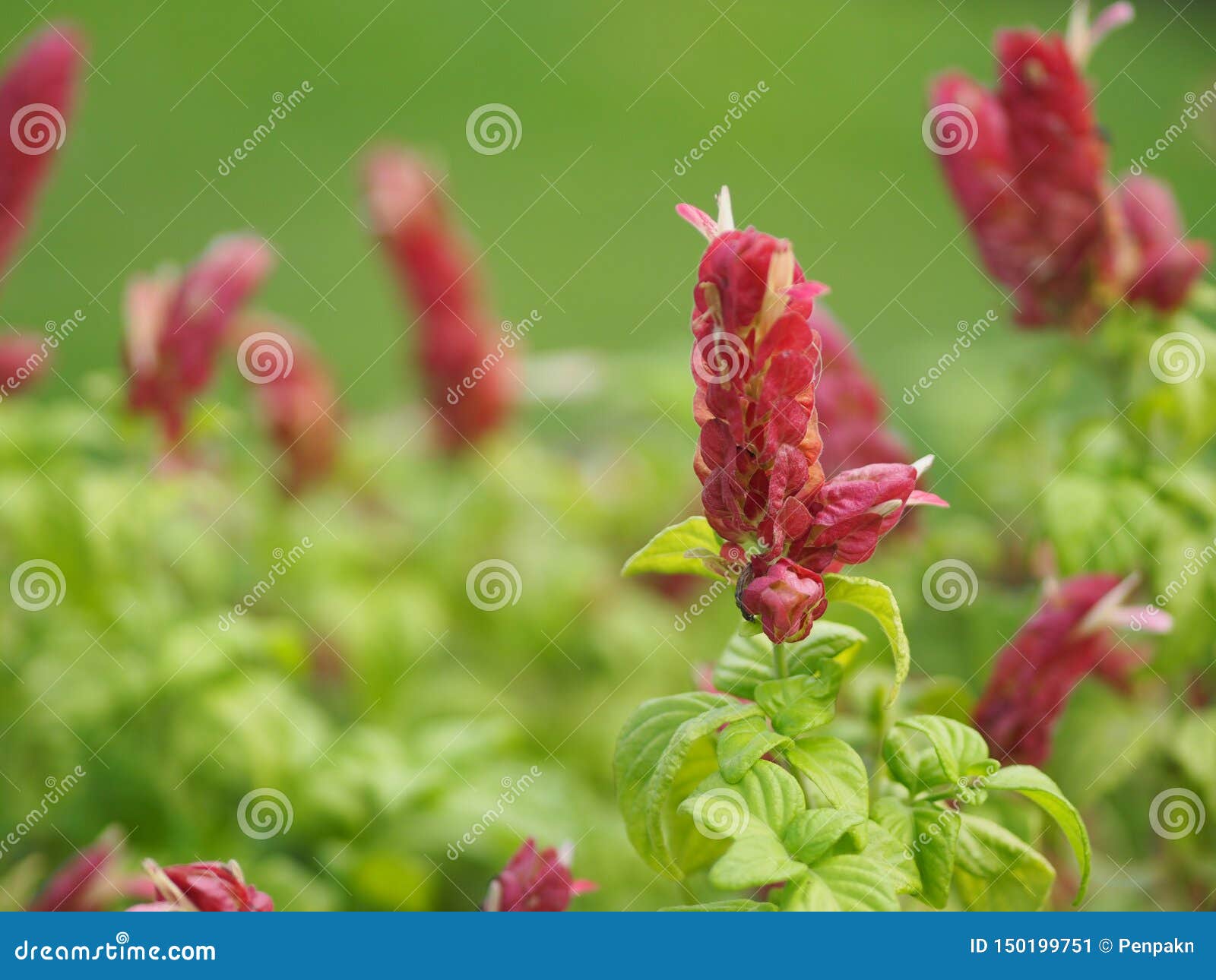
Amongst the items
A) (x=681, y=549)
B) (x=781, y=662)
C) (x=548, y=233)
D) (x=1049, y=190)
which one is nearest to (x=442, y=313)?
(x=1049, y=190)

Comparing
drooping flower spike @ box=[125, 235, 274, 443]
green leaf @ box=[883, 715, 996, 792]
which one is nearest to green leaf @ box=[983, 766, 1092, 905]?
green leaf @ box=[883, 715, 996, 792]

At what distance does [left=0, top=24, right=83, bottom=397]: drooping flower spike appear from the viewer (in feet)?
5.99

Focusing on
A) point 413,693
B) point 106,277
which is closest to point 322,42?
point 106,277

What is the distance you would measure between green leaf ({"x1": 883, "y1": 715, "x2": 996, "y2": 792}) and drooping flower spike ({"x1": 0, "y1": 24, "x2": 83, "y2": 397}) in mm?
1513

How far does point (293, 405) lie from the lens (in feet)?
7.79

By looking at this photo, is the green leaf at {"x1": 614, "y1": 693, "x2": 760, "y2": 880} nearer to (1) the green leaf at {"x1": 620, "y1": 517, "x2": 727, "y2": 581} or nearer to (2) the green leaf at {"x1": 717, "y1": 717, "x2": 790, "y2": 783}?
(2) the green leaf at {"x1": 717, "y1": 717, "x2": 790, "y2": 783}

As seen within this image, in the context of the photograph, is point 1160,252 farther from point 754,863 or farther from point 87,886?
point 87,886

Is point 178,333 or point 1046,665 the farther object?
point 178,333

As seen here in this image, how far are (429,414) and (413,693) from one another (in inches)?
26.7

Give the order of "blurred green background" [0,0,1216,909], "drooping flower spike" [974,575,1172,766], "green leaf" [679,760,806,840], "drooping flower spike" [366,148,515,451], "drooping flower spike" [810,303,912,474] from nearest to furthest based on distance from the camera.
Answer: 1. "green leaf" [679,760,806,840]
2. "drooping flower spike" [974,575,1172,766]
3. "drooping flower spike" [810,303,912,474]
4. "blurred green background" [0,0,1216,909]
5. "drooping flower spike" [366,148,515,451]

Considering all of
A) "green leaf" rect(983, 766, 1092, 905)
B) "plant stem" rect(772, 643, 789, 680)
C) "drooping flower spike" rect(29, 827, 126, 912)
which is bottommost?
"drooping flower spike" rect(29, 827, 126, 912)

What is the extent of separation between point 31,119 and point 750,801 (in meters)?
1.49

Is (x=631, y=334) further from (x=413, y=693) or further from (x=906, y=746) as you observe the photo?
(x=906, y=746)

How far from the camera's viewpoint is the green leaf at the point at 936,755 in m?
1.10
